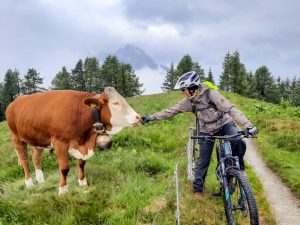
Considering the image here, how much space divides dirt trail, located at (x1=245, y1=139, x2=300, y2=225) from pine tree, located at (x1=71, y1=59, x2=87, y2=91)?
242 feet

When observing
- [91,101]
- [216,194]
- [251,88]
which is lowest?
[216,194]

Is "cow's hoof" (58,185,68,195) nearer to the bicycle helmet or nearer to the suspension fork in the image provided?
the bicycle helmet

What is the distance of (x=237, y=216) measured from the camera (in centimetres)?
780

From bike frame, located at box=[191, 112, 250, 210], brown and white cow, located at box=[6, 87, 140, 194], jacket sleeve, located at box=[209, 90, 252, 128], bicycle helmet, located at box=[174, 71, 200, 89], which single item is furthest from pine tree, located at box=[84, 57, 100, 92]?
bike frame, located at box=[191, 112, 250, 210]

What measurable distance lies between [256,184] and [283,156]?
12.8 feet

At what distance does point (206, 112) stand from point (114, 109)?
83.2 inches

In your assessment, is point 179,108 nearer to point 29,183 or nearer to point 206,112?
point 206,112

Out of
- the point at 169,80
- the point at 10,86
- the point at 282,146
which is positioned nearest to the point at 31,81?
the point at 10,86

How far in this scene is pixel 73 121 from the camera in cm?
911

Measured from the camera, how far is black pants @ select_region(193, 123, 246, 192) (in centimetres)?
834

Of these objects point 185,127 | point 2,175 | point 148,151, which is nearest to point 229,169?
point 148,151

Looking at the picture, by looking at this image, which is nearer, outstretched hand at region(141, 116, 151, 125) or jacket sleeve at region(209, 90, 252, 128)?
jacket sleeve at region(209, 90, 252, 128)

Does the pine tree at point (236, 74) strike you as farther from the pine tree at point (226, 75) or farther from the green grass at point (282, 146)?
the green grass at point (282, 146)

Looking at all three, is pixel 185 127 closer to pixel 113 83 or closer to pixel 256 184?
pixel 256 184
